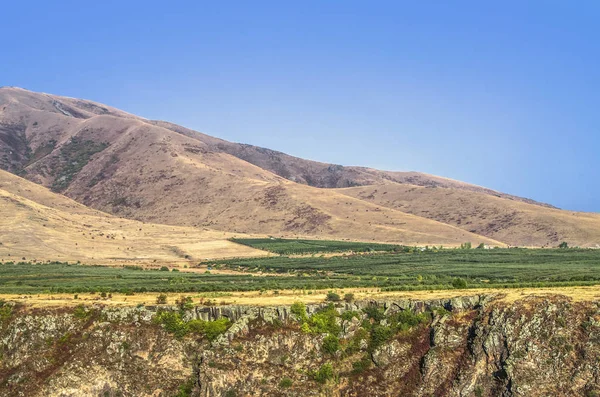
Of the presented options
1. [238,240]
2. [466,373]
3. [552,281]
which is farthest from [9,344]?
[238,240]

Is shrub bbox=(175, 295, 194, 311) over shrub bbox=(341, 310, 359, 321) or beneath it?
beneath

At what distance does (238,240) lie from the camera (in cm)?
17550

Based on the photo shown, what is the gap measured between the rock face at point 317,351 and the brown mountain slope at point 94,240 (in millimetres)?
74241

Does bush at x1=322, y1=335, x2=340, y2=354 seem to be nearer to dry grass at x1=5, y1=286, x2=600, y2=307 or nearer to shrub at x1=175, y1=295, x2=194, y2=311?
dry grass at x1=5, y1=286, x2=600, y2=307

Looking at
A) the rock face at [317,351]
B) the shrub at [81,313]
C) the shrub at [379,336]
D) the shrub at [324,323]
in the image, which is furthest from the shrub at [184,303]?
the shrub at [379,336]

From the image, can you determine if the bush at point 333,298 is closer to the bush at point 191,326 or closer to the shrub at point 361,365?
the shrub at point 361,365

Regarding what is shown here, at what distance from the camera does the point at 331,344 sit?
57031 mm

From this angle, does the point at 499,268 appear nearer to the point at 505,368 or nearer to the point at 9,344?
the point at 505,368

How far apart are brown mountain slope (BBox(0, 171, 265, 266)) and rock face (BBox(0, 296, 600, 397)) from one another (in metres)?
74.2

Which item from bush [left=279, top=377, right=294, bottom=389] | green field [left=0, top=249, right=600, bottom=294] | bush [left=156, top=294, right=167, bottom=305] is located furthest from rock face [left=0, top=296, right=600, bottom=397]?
green field [left=0, top=249, right=600, bottom=294]

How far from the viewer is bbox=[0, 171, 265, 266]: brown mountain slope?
461 feet

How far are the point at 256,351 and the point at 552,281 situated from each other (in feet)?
139

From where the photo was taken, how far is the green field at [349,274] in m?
78.9

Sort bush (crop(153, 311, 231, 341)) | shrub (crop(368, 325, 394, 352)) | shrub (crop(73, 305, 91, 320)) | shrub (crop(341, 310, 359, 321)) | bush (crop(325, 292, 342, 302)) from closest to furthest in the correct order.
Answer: shrub (crop(368, 325, 394, 352)) → bush (crop(153, 311, 231, 341)) → shrub (crop(341, 310, 359, 321)) → shrub (crop(73, 305, 91, 320)) → bush (crop(325, 292, 342, 302))
